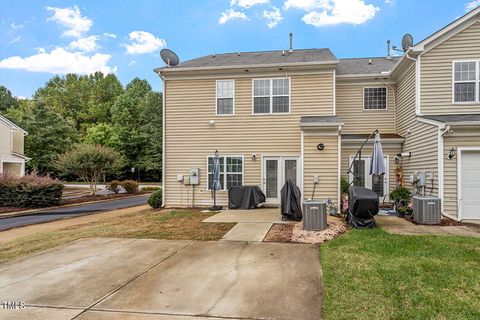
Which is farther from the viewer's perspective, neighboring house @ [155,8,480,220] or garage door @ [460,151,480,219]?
neighboring house @ [155,8,480,220]

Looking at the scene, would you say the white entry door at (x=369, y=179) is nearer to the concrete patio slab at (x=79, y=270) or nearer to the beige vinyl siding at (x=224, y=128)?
the beige vinyl siding at (x=224, y=128)

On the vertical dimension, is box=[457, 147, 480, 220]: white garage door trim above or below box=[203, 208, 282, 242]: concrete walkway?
above

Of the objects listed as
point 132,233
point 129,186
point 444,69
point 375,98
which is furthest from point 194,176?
point 129,186

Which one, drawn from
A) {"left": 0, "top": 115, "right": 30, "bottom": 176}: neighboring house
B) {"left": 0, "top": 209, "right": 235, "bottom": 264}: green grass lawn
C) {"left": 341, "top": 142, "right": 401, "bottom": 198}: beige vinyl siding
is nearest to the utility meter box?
{"left": 0, "top": 209, "right": 235, "bottom": 264}: green grass lawn

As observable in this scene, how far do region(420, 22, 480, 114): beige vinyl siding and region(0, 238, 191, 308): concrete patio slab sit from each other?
933 cm

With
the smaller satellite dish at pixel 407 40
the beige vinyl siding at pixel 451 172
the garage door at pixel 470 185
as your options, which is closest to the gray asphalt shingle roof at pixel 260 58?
the smaller satellite dish at pixel 407 40

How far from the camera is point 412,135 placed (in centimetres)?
1109

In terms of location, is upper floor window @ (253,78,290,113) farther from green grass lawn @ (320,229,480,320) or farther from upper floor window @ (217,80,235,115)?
green grass lawn @ (320,229,480,320)

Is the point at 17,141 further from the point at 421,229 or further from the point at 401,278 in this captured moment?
the point at 401,278

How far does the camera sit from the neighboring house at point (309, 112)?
1027 centimetres

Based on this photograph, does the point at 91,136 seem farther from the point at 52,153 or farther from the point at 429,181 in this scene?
the point at 429,181

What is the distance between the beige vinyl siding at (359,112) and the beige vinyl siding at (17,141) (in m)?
23.5

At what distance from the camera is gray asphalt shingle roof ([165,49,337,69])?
12485 millimetres

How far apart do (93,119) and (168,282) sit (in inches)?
1913
